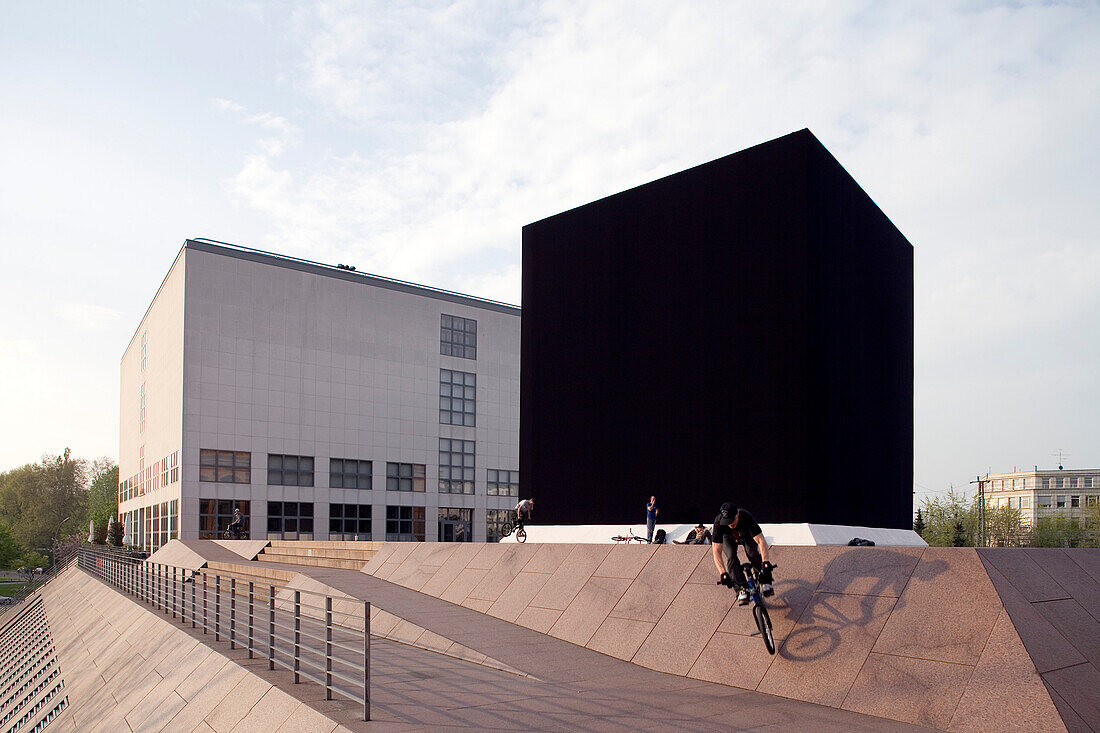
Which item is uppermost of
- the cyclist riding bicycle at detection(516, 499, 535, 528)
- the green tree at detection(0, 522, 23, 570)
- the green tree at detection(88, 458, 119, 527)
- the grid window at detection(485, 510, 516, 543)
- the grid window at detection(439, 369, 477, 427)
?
the grid window at detection(439, 369, 477, 427)

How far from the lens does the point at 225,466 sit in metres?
45.9

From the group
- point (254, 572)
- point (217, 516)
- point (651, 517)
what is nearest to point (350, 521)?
point (217, 516)

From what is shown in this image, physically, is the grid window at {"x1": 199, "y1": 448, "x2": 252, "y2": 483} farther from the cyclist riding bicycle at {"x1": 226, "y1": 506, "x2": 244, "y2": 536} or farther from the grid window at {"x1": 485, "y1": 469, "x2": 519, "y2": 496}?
the grid window at {"x1": 485, "y1": 469, "x2": 519, "y2": 496}

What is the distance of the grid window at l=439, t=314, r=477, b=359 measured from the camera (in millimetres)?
55156

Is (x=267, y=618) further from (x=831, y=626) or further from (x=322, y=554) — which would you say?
(x=322, y=554)

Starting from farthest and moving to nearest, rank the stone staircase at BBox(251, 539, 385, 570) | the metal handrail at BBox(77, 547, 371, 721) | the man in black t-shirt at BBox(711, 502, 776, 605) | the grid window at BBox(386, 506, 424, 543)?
the grid window at BBox(386, 506, 424, 543) → the stone staircase at BBox(251, 539, 385, 570) → the man in black t-shirt at BBox(711, 502, 776, 605) → the metal handrail at BBox(77, 547, 371, 721)

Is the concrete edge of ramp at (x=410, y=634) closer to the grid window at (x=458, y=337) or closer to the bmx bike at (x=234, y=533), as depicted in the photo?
the bmx bike at (x=234, y=533)

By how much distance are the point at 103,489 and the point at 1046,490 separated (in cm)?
13795

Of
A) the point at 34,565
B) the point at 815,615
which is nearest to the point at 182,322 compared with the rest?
the point at 815,615

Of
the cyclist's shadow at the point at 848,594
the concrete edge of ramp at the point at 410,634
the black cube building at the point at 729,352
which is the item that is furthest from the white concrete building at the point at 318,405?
the cyclist's shadow at the point at 848,594

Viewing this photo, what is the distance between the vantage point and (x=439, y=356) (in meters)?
54.8

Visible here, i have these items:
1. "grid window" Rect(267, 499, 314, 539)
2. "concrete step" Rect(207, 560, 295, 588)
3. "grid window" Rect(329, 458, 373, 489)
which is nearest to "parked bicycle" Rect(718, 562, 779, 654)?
"concrete step" Rect(207, 560, 295, 588)

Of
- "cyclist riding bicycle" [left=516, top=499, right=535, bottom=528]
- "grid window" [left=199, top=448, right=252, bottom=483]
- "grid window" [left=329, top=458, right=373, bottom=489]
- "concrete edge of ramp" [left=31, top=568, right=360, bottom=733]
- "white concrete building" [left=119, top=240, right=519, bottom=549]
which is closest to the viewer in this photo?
"concrete edge of ramp" [left=31, top=568, right=360, bottom=733]

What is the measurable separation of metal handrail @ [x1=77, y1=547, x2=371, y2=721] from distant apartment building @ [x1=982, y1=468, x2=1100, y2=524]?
13065 centimetres
